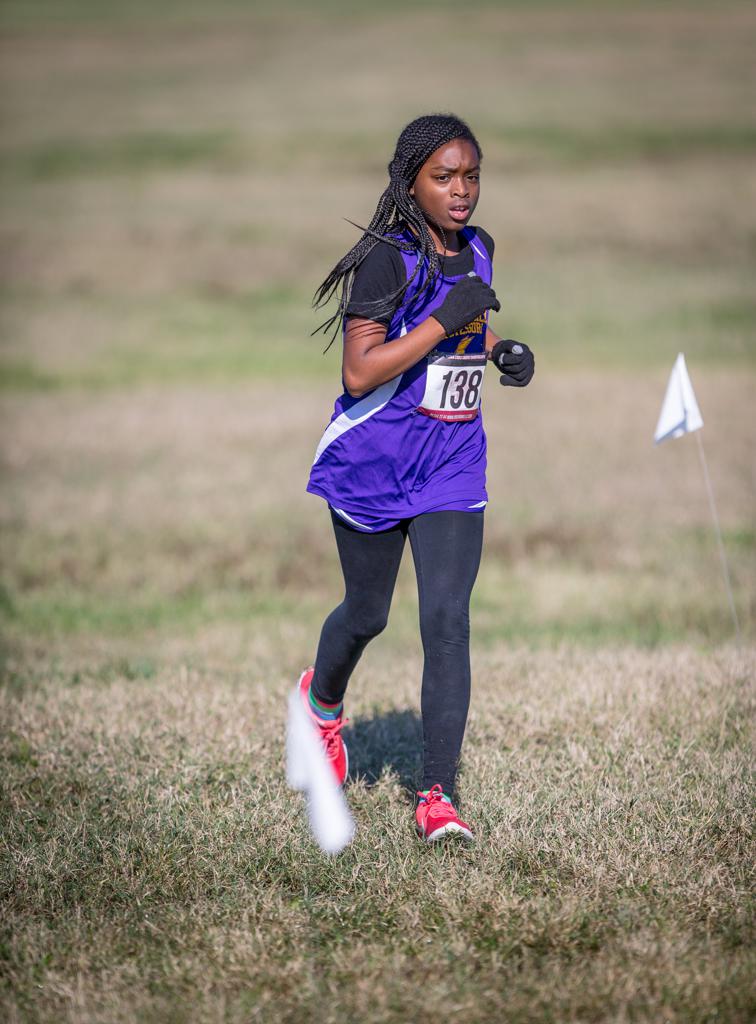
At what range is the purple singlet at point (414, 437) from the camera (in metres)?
4.98

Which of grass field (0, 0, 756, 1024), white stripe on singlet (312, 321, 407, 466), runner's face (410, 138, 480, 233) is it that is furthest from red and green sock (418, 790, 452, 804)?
runner's face (410, 138, 480, 233)

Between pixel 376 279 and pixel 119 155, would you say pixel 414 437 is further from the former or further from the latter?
pixel 119 155

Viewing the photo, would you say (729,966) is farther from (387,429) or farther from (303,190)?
(303,190)

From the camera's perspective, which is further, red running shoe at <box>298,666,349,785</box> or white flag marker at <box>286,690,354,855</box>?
red running shoe at <box>298,666,349,785</box>

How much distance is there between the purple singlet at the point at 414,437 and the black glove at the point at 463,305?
174mm

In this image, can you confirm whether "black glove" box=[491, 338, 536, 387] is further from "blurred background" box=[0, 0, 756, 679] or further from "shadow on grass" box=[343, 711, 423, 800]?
"blurred background" box=[0, 0, 756, 679]

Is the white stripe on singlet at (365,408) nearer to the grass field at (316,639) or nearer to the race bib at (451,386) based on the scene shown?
the race bib at (451,386)

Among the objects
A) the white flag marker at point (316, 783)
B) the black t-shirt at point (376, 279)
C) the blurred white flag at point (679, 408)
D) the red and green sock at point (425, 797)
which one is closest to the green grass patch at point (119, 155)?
the blurred white flag at point (679, 408)

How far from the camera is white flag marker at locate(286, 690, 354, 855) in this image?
16.5ft

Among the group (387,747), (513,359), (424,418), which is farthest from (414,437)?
(387,747)

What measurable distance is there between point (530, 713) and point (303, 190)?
103ft

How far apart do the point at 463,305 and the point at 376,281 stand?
0.33 m

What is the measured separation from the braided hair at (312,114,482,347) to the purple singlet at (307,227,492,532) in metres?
0.08

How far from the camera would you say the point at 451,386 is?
16.5 feet
